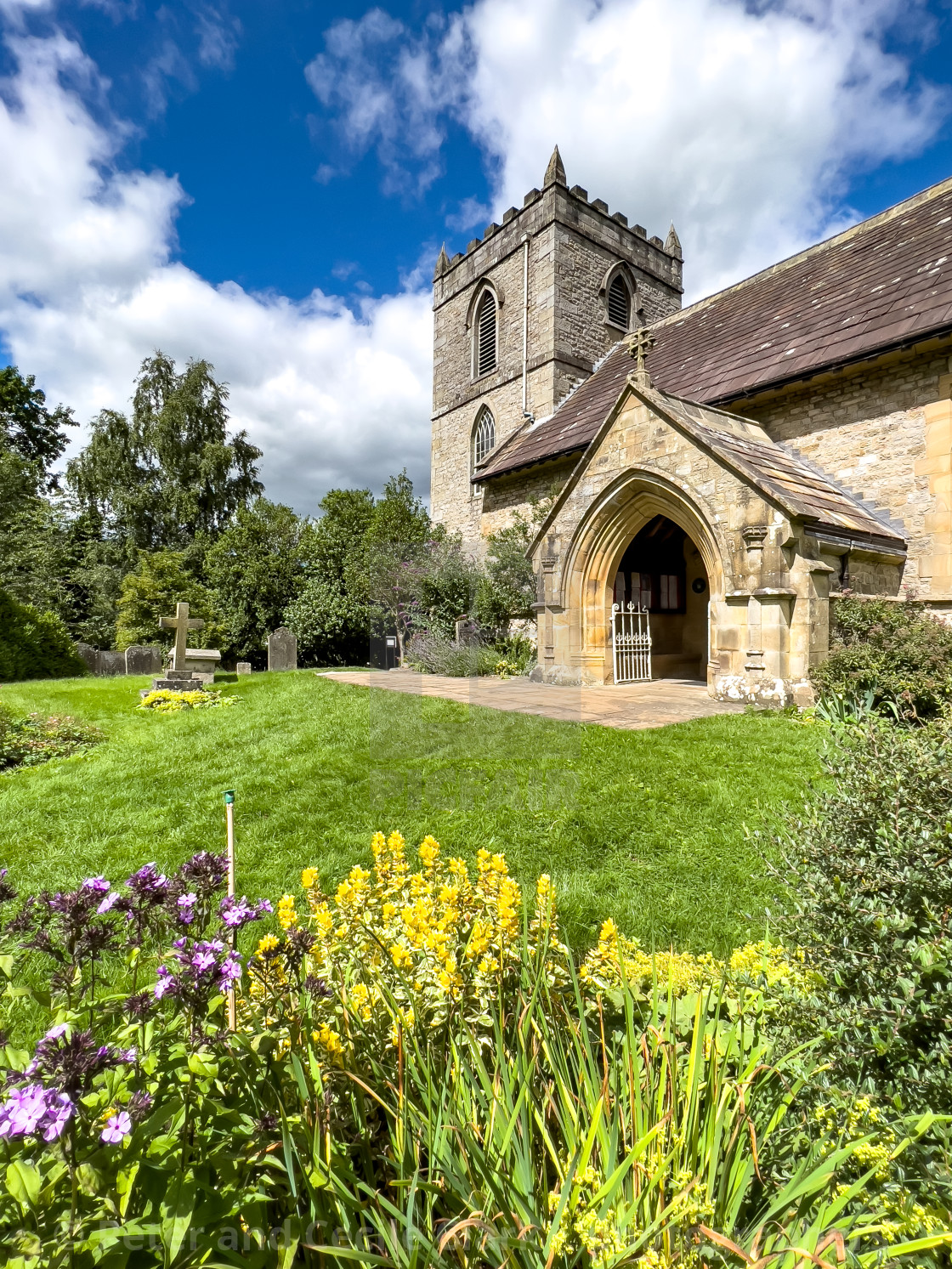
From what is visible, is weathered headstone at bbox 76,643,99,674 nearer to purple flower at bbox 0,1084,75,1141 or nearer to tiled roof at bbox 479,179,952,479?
tiled roof at bbox 479,179,952,479

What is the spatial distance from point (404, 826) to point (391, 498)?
27.6 meters

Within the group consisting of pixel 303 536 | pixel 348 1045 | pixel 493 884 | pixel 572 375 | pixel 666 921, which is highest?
pixel 572 375

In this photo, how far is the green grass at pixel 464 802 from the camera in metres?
3.18

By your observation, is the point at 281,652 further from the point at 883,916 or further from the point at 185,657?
the point at 883,916

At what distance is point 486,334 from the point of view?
2280 centimetres

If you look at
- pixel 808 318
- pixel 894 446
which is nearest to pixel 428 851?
pixel 894 446

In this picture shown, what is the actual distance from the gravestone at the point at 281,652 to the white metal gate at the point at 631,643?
9.19 metres

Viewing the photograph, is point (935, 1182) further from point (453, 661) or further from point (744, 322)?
point (744, 322)

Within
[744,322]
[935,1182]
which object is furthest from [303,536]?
[935,1182]

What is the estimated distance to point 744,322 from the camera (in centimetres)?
1291

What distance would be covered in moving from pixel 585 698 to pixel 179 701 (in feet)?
21.0

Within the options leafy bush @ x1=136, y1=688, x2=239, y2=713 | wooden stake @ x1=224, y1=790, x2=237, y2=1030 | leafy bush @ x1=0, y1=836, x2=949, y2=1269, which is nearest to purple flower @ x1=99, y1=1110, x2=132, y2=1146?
leafy bush @ x1=0, y1=836, x2=949, y2=1269

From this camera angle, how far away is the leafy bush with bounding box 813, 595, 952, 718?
6.18 meters

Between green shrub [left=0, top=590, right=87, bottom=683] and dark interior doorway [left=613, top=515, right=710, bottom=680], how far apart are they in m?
14.4
